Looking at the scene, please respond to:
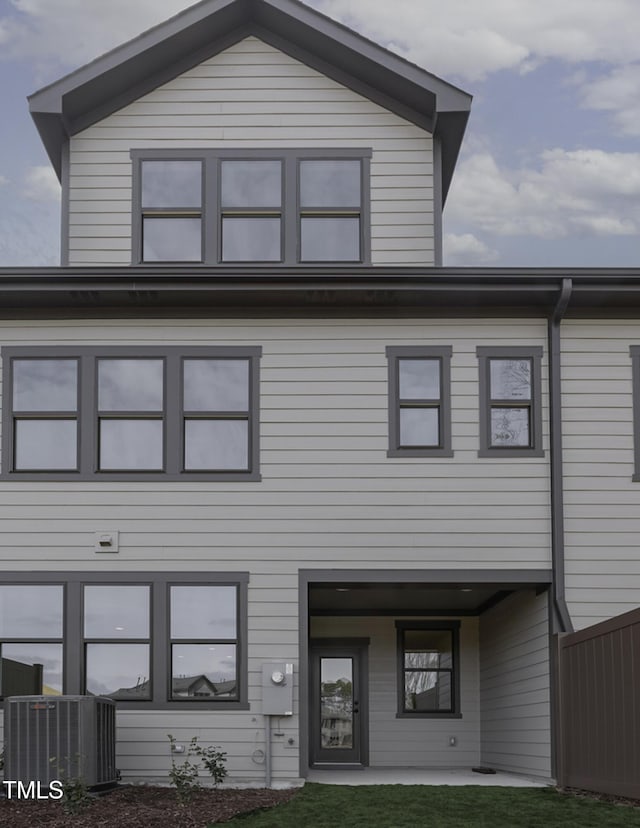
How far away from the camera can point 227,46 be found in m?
15.2

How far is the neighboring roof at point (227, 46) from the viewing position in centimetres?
1453

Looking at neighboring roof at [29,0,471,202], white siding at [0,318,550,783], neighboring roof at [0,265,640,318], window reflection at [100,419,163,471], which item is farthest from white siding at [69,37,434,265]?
window reflection at [100,419,163,471]

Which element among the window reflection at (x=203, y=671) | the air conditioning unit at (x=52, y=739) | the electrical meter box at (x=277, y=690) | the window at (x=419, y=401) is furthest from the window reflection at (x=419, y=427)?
the air conditioning unit at (x=52, y=739)

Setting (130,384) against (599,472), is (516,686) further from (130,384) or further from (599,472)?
(130,384)

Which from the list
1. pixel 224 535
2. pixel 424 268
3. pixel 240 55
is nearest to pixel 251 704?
pixel 224 535

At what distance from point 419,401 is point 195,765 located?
16.2 feet

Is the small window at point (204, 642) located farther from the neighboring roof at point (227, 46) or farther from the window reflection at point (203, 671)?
the neighboring roof at point (227, 46)

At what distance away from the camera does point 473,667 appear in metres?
17.7

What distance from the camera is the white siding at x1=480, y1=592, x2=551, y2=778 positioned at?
14.0 metres

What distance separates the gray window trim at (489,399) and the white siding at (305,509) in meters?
0.10

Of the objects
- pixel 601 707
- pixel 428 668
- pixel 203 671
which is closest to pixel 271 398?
pixel 203 671

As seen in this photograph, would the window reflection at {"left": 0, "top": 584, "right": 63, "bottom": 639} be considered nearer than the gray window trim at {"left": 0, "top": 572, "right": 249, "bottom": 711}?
No

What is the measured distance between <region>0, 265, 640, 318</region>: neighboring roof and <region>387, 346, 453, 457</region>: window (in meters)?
0.66

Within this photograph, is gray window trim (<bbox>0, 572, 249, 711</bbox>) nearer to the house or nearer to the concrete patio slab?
the house
